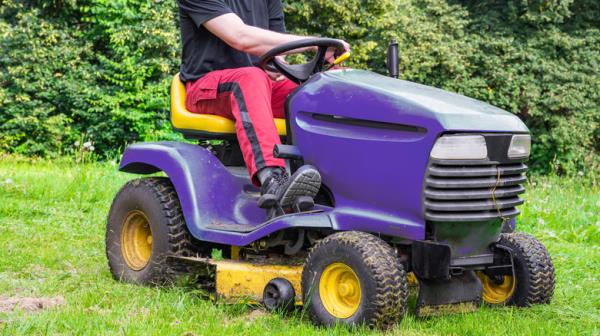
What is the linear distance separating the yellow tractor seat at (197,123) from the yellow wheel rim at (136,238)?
51 centimetres

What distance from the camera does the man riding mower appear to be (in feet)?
10.1

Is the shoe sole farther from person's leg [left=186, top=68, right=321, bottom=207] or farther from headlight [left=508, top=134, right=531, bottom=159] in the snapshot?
headlight [left=508, top=134, right=531, bottom=159]

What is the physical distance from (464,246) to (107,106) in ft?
42.6

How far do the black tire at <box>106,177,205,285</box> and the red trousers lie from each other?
466 millimetres

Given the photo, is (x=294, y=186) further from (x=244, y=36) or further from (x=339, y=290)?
(x=244, y=36)

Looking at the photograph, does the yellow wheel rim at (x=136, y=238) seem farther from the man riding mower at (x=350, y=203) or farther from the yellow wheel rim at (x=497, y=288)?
the yellow wheel rim at (x=497, y=288)

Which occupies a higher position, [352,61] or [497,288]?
[497,288]

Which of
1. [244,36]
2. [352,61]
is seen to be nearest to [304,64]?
[244,36]

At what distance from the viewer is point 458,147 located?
3.07 metres

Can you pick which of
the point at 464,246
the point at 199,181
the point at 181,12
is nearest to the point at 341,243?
the point at 464,246

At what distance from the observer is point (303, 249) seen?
367 centimetres

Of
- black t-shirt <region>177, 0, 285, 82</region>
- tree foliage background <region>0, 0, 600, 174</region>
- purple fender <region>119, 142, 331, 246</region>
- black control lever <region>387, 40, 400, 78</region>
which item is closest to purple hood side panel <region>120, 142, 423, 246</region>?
purple fender <region>119, 142, 331, 246</region>

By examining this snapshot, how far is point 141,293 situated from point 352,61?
14.9 metres

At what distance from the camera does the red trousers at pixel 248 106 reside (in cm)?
349
